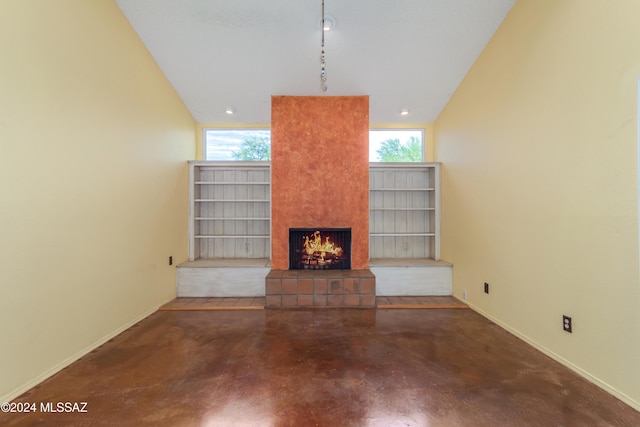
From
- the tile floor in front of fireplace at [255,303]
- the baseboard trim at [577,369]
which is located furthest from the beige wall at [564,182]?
the tile floor in front of fireplace at [255,303]

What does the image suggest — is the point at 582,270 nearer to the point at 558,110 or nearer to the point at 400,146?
the point at 558,110

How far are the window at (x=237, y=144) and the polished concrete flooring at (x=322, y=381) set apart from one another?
2.89 m

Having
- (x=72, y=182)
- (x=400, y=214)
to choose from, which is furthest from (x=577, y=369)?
(x=72, y=182)

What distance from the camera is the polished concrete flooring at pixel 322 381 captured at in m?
1.65

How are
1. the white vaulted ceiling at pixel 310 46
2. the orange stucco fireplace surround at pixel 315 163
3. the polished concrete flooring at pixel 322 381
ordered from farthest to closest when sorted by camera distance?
the orange stucco fireplace surround at pixel 315 163, the white vaulted ceiling at pixel 310 46, the polished concrete flooring at pixel 322 381

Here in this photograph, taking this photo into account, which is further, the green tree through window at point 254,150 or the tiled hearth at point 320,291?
the green tree through window at point 254,150

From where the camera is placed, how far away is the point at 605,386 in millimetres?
1890

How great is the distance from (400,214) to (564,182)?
8.70 ft

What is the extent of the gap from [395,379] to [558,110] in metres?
2.46

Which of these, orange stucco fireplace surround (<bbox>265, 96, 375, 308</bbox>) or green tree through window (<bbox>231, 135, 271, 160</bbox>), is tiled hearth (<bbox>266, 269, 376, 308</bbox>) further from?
green tree through window (<bbox>231, 135, 271, 160</bbox>)

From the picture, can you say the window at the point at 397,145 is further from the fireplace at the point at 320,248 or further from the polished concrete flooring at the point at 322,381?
the polished concrete flooring at the point at 322,381

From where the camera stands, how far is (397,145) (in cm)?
486

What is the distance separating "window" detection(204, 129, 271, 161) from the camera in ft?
15.9

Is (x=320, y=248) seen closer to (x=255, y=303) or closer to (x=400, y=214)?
(x=255, y=303)
